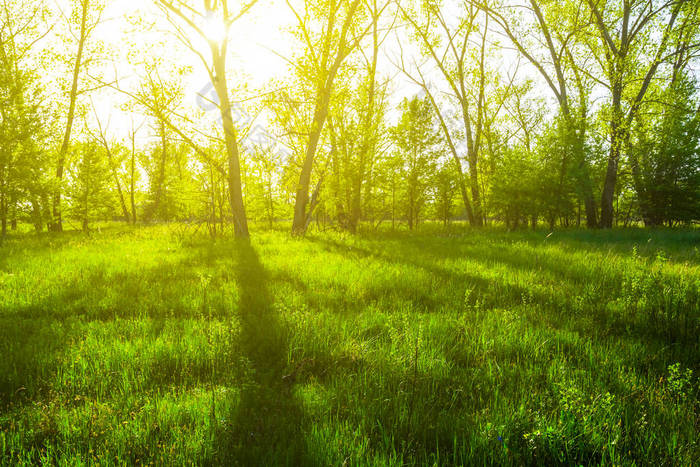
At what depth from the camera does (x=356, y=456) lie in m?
1.50

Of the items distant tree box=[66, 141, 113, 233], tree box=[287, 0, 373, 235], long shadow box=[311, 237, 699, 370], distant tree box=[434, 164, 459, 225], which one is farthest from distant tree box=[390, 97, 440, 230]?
distant tree box=[66, 141, 113, 233]

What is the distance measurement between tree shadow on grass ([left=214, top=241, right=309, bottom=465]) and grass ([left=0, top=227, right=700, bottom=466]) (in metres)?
0.01

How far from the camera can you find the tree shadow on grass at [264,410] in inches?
60.7

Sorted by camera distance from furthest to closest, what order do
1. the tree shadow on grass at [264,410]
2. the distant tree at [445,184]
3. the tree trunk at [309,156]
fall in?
the distant tree at [445,184] → the tree trunk at [309,156] → the tree shadow on grass at [264,410]

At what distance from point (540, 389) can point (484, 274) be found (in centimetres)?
324

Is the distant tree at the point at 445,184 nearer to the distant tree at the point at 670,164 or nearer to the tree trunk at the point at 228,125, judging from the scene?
the distant tree at the point at 670,164

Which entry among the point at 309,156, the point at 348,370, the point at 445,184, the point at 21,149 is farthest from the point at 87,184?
the point at 445,184

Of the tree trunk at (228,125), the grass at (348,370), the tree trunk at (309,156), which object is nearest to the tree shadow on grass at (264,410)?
the grass at (348,370)

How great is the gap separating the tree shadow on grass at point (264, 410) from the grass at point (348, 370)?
1cm

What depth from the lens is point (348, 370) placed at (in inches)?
95.3

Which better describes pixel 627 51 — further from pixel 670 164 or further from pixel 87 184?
pixel 87 184

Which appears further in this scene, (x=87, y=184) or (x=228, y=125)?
(x=87, y=184)

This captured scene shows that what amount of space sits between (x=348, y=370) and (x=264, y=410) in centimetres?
71

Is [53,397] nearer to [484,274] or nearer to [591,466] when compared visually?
[591,466]
